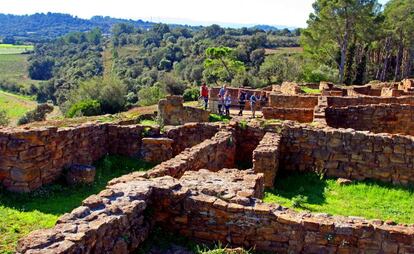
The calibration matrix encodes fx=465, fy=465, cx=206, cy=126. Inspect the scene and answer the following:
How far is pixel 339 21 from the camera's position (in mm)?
49562

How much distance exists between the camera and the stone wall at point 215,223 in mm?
6594

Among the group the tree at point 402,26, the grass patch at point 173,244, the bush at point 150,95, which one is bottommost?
the bush at point 150,95

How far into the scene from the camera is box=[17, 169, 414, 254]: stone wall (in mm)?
6594

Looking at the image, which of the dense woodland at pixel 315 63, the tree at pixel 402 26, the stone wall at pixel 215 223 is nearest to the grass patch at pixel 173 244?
the stone wall at pixel 215 223

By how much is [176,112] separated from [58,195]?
551 inches

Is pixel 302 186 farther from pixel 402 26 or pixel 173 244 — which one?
pixel 402 26

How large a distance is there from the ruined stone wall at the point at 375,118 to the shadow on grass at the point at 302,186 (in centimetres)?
587

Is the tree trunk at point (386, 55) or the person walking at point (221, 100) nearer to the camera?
the person walking at point (221, 100)

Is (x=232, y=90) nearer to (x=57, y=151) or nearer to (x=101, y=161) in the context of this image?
(x=101, y=161)

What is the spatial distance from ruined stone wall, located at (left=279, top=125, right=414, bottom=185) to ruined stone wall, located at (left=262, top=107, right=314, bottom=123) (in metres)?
6.87

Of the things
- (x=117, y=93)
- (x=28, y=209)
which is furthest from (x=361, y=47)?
(x=28, y=209)

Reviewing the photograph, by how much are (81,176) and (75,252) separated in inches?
265

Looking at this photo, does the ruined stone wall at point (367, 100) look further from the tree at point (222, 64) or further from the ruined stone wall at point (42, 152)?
the tree at point (222, 64)

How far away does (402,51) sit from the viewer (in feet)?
199
